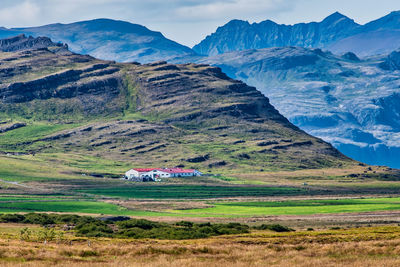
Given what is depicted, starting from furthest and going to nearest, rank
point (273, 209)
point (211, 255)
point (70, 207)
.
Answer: point (273, 209), point (70, 207), point (211, 255)

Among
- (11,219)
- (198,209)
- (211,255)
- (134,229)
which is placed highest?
(211,255)

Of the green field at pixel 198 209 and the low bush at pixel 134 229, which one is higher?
the low bush at pixel 134 229

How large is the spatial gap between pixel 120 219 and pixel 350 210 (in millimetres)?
73854

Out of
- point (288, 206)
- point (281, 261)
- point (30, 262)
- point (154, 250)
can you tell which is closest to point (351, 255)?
point (281, 261)

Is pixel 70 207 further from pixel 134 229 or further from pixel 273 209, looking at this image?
pixel 134 229

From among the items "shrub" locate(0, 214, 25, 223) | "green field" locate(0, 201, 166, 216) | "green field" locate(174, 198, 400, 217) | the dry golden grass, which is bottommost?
"green field" locate(174, 198, 400, 217)

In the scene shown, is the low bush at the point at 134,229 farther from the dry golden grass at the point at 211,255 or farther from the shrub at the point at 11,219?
the dry golden grass at the point at 211,255

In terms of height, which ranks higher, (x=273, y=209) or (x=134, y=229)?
(x=134, y=229)

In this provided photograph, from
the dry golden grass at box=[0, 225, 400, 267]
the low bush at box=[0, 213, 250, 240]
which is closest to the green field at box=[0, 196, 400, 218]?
the low bush at box=[0, 213, 250, 240]

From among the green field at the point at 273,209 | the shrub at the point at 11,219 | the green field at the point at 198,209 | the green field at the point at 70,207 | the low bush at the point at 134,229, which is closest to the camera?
the low bush at the point at 134,229

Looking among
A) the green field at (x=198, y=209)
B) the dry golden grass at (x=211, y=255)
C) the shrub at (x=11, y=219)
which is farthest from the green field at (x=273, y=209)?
the dry golden grass at (x=211, y=255)

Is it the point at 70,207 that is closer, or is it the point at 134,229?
the point at 134,229

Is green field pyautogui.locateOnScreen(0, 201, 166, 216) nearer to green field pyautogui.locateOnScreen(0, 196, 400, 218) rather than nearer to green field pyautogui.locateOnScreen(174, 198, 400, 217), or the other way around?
green field pyautogui.locateOnScreen(0, 196, 400, 218)

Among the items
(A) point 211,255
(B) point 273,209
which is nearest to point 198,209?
(B) point 273,209
